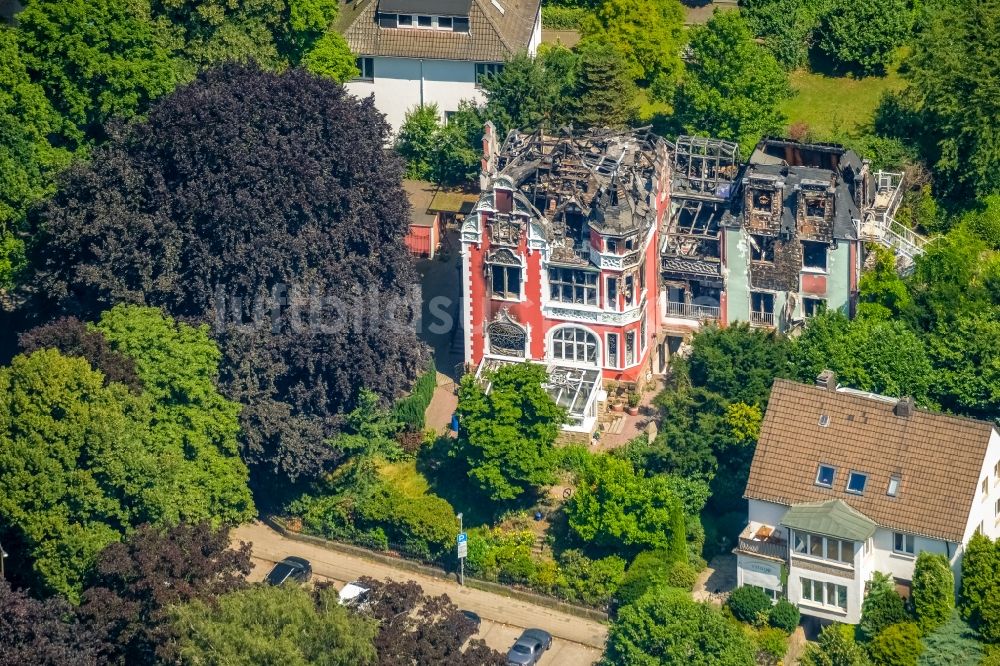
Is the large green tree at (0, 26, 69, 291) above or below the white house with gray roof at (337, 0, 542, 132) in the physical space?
below

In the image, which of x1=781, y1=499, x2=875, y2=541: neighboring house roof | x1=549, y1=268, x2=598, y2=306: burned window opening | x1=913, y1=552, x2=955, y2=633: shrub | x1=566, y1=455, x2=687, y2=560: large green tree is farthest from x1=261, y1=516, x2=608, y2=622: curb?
x1=549, y1=268, x2=598, y2=306: burned window opening

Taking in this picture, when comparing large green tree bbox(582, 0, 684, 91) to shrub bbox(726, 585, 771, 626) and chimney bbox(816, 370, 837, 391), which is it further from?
shrub bbox(726, 585, 771, 626)

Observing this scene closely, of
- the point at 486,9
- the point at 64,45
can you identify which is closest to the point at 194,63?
the point at 64,45

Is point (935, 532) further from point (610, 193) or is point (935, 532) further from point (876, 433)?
point (610, 193)

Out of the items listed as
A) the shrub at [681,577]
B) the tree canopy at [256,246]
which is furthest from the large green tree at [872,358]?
the tree canopy at [256,246]

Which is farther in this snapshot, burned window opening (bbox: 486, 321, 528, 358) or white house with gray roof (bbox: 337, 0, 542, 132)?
white house with gray roof (bbox: 337, 0, 542, 132)

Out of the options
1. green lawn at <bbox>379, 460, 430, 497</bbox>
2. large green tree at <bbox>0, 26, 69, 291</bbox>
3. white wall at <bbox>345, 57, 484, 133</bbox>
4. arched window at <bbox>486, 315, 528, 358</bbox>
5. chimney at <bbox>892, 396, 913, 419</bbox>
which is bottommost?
green lawn at <bbox>379, 460, 430, 497</bbox>
